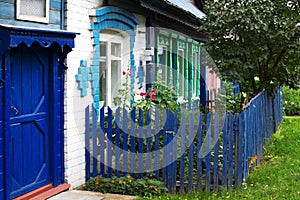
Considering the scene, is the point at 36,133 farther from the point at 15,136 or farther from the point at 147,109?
the point at 147,109

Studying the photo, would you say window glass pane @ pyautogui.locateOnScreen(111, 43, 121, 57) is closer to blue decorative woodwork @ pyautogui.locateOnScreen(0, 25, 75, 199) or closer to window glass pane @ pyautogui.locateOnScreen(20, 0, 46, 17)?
blue decorative woodwork @ pyautogui.locateOnScreen(0, 25, 75, 199)

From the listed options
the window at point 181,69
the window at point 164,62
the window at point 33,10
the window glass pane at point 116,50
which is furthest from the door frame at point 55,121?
the window at point 181,69

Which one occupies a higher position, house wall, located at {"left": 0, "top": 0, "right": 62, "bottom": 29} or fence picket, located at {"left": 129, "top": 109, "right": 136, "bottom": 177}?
house wall, located at {"left": 0, "top": 0, "right": 62, "bottom": 29}

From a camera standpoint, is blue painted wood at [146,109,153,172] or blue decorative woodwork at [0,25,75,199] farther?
blue painted wood at [146,109,153,172]

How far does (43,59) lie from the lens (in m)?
6.33

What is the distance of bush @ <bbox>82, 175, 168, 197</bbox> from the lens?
6.77 meters

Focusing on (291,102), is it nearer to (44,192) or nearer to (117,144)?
(117,144)

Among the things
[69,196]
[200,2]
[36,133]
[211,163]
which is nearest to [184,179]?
[211,163]

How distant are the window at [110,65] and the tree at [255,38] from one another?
2.31 m

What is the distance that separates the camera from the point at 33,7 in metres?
5.98

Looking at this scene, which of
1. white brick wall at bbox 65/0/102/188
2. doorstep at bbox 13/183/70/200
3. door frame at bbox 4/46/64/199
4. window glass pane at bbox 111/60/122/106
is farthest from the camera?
window glass pane at bbox 111/60/122/106

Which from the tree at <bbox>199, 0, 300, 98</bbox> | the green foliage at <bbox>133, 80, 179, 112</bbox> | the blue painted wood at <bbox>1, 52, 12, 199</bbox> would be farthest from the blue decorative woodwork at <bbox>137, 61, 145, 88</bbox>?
the blue painted wood at <bbox>1, 52, 12, 199</bbox>

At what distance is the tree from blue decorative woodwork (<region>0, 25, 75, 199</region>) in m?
4.57

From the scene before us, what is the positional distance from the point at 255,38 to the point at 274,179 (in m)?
3.59
